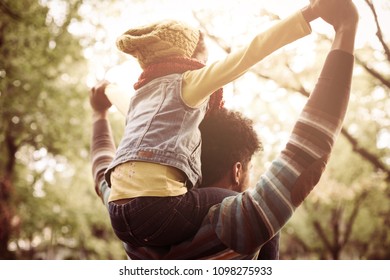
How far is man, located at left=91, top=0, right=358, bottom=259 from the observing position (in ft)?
2.87

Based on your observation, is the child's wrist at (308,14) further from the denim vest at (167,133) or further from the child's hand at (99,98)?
the child's hand at (99,98)

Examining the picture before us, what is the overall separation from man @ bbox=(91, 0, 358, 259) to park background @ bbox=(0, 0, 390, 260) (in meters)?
0.47

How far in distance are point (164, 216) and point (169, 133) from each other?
166 mm

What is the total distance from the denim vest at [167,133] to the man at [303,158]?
125mm

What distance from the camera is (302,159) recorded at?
87 cm

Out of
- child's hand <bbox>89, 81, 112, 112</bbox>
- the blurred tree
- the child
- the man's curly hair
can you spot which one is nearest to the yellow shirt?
the child

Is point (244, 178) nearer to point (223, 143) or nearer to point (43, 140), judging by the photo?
point (223, 143)

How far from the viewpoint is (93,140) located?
133cm

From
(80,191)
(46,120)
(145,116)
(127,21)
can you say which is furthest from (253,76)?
(80,191)

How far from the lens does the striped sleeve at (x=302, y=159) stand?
873 millimetres

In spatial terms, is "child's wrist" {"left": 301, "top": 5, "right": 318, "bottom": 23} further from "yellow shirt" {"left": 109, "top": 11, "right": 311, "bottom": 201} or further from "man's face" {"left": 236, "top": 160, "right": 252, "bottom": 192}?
"man's face" {"left": 236, "top": 160, "right": 252, "bottom": 192}
